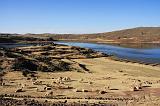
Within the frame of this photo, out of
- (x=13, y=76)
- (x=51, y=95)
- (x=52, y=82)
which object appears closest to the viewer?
(x=51, y=95)

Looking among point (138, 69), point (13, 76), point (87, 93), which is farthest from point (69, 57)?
point (87, 93)

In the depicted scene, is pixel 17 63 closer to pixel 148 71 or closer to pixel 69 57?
pixel 148 71

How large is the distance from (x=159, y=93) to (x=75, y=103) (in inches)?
289

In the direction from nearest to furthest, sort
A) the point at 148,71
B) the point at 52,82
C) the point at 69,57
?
1. the point at 52,82
2. the point at 148,71
3. the point at 69,57

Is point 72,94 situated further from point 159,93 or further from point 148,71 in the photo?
point 148,71

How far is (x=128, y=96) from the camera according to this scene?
1024 inches

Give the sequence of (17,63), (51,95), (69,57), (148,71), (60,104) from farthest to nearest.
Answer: (69,57) → (148,71) → (17,63) → (51,95) → (60,104)

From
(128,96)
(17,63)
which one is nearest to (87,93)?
(128,96)

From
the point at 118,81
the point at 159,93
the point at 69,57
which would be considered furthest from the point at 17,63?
the point at 69,57

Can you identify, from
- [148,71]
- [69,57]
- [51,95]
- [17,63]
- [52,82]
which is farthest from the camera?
[69,57]

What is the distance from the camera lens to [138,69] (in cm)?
4781

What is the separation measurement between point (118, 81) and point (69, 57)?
2989 cm

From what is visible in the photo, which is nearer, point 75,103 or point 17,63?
point 75,103

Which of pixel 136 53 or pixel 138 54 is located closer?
pixel 138 54
